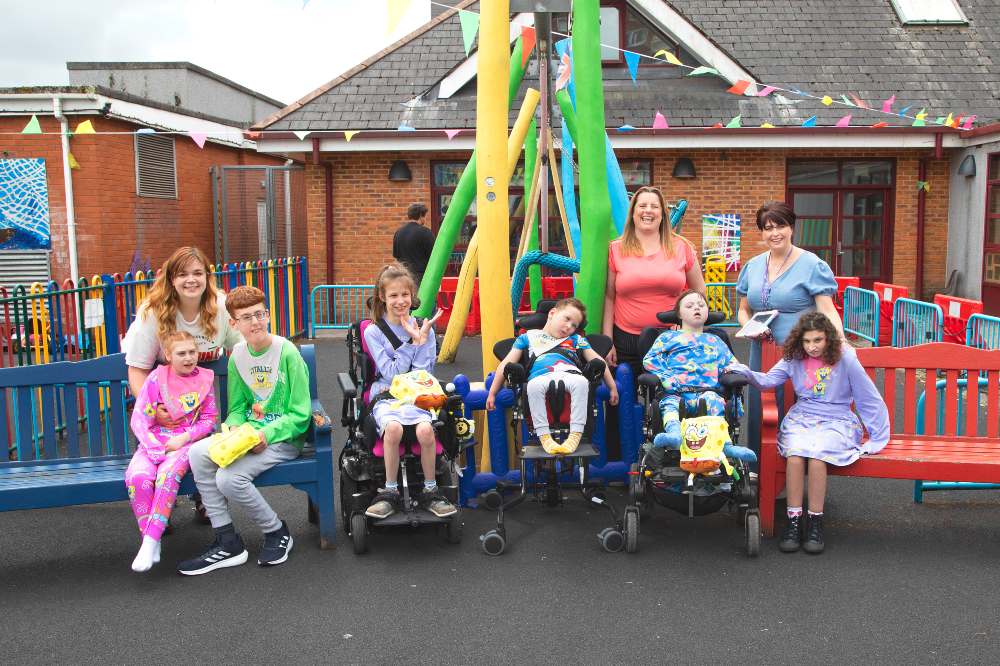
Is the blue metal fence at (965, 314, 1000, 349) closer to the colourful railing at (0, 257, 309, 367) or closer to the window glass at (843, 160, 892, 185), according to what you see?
the colourful railing at (0, 257, 309, 367)

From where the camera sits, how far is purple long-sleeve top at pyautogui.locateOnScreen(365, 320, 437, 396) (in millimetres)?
4926

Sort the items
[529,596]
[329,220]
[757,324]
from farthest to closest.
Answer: [329,220] < [757,324] < [529,596]

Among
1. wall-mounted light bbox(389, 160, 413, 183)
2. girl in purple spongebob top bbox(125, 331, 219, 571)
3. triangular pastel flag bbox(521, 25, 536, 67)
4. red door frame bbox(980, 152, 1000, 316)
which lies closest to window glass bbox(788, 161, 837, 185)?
red door frame bbox(980, 152, 1000, 316)

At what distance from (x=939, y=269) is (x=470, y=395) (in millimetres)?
12523

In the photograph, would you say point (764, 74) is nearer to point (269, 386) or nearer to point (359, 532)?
point (269, 386)

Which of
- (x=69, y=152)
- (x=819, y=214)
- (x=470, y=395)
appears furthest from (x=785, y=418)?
(x=69, y=152)

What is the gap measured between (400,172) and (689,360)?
10.6 meters

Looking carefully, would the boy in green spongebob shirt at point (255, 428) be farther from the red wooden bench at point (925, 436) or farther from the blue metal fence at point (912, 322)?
the blue metal fence at point (912, 322)

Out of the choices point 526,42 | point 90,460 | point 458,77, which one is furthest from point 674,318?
point 458,77

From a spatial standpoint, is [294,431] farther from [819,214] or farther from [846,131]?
[819,214]

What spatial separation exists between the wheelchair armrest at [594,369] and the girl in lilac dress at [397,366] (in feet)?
2.73

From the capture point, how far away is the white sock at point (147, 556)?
417cm

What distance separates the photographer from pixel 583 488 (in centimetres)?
496

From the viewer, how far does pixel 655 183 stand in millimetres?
14922
